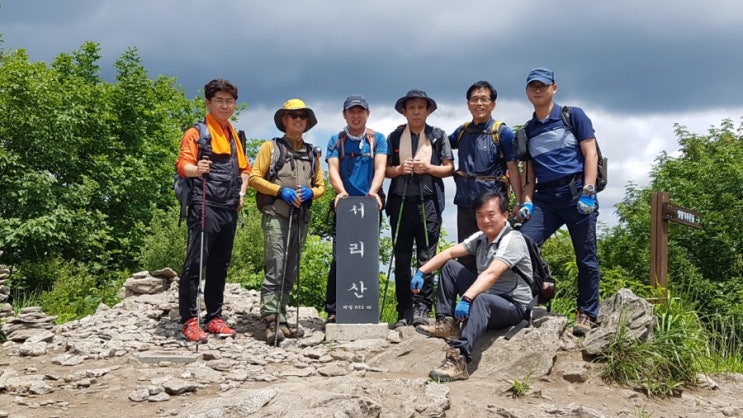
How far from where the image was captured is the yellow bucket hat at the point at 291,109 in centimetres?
765

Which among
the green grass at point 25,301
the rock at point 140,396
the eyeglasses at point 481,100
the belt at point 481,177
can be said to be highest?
the eyeglasses at point 481,100

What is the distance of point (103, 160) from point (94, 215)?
2485 millimetres

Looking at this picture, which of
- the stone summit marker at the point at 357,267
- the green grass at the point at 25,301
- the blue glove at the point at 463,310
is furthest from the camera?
the green grass at the point at 25,301

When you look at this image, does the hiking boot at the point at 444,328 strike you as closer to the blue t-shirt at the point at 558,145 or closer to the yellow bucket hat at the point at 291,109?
the blue t-shirt at the point at 558,145

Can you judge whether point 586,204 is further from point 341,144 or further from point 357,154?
point 341,144

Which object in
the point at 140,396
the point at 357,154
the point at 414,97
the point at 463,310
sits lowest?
the point at 140,396

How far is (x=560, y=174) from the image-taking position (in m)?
6.91

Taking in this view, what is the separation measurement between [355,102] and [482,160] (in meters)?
1.52

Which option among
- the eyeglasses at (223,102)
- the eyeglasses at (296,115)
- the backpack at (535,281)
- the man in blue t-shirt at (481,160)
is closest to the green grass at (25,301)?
the eyeglasses at (223,102)

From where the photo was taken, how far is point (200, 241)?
24.5ft

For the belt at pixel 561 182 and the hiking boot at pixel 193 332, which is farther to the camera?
the hiking boot at pixel 193 332

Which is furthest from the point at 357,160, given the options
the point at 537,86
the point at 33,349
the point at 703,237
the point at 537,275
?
the point at 703,237

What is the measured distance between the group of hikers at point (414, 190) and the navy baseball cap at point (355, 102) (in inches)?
0.6

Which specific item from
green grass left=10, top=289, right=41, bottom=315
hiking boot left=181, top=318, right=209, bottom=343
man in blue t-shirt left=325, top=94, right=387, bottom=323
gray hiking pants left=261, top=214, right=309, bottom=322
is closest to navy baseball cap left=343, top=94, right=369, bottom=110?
man in blue t-shirt left=325, top=94, right=387, bottom=323
